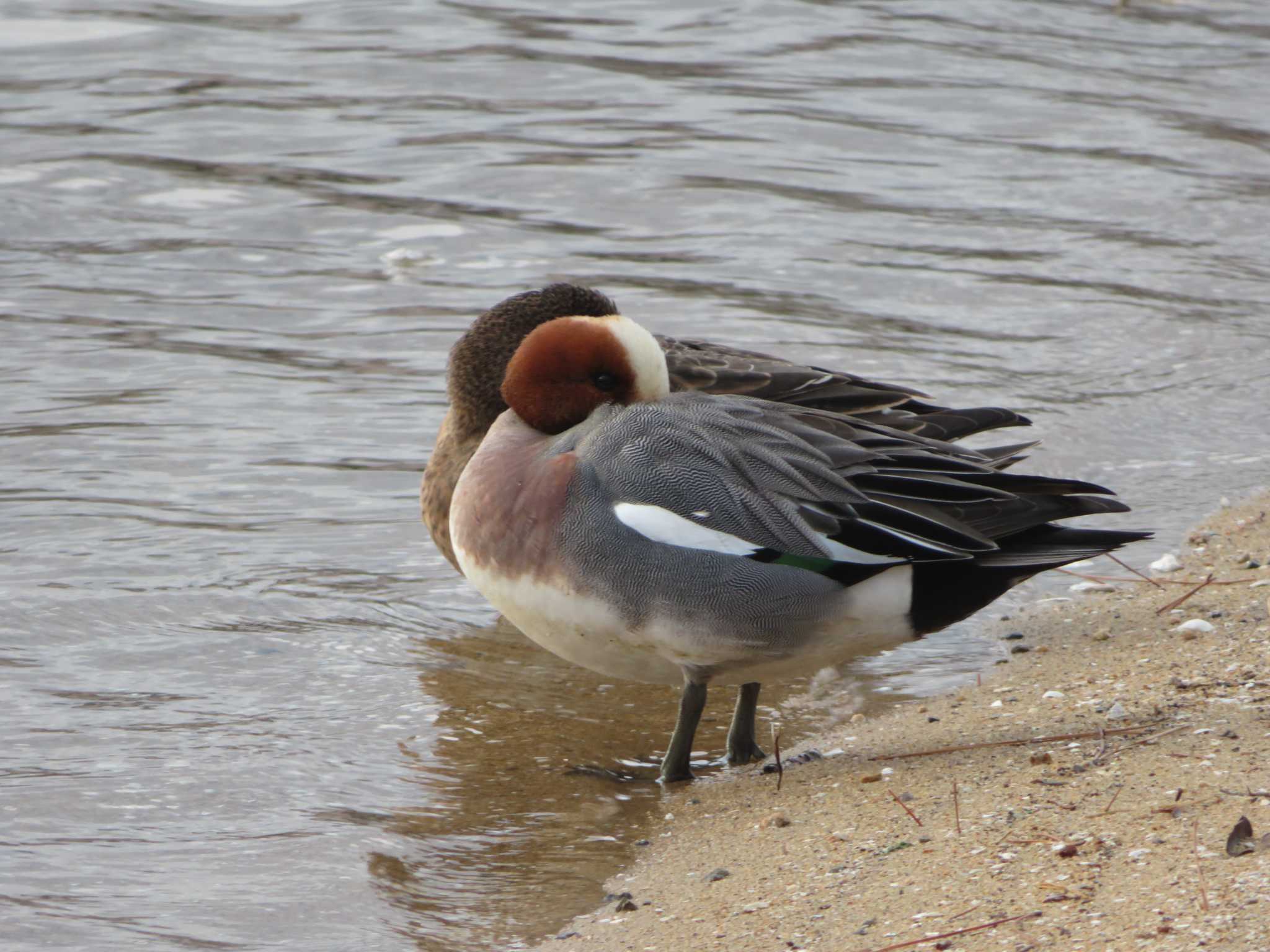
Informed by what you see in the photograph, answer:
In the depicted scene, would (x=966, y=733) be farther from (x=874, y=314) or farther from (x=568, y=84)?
(x=568, y=84)

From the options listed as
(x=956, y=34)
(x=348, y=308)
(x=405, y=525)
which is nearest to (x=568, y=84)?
(x=956, y=34)

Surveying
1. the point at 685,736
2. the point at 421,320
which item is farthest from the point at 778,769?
the point at 421,320

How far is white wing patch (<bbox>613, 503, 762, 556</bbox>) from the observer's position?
3.64m

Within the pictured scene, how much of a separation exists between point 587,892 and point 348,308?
483 centimetres

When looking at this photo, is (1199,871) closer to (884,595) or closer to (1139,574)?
(884,595)

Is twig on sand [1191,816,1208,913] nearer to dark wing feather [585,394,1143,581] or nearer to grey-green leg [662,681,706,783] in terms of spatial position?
dark wing feather [585,394,1143,581]

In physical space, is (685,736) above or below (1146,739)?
below

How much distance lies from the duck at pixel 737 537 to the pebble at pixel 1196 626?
2.09ft

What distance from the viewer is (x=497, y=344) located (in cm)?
505

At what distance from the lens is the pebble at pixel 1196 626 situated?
431cm

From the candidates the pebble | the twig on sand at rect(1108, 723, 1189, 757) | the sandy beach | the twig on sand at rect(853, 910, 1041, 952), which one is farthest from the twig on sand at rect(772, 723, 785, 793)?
the pebble

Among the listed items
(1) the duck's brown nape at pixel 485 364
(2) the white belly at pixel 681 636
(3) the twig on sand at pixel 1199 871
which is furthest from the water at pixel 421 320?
(3) the twig on sand at pixel 1199 871

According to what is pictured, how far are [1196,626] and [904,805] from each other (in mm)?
1363

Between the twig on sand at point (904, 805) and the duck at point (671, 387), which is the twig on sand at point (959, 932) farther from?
the duck at point (671, 387)
